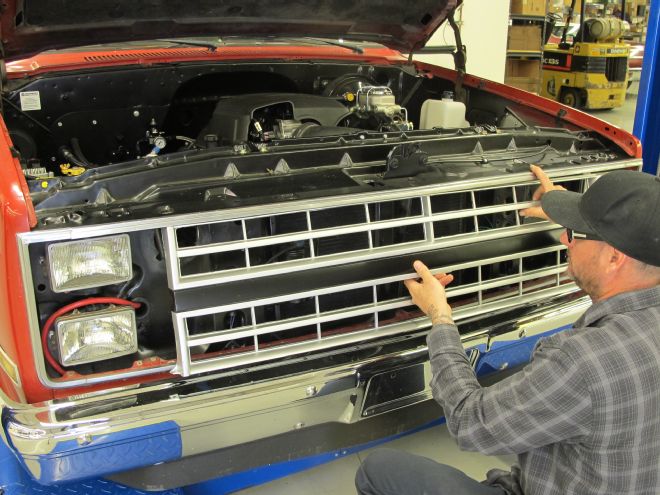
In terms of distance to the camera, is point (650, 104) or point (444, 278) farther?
point (650, 104)

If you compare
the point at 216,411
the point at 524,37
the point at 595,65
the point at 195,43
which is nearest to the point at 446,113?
the point at 195,43

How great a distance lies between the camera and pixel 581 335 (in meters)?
1.26

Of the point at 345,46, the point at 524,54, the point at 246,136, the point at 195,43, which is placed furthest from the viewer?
the point at 524,54

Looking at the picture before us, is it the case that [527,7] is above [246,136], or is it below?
above

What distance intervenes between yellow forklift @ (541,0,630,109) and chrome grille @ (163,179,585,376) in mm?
9406

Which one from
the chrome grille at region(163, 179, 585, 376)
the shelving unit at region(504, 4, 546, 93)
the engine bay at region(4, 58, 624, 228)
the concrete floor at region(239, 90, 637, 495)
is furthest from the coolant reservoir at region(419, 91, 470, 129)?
the shelving unit at region(504, 4, 546, 93)

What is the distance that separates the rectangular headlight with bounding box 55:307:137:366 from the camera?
1467 mm

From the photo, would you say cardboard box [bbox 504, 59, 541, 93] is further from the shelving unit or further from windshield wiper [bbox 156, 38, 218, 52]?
windshield wiper [bbox 156, 38, 218, 52]

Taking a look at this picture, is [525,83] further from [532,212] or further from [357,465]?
[357,465]

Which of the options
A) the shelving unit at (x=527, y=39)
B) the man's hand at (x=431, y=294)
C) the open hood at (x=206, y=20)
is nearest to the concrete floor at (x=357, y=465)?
the man's hand at (x=431, y=294)

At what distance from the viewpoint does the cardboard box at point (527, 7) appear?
8539 millimetres

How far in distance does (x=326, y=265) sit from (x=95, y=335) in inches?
23.8

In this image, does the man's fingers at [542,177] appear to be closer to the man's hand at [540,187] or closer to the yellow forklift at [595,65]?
the man's hand at [540,187]

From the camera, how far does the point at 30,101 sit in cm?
246
